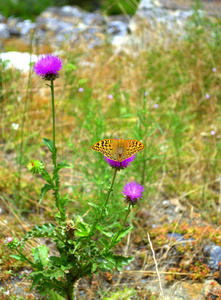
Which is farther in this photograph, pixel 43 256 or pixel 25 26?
pixel 25 26

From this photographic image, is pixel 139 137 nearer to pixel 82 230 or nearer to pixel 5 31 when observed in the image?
pixel 82 230

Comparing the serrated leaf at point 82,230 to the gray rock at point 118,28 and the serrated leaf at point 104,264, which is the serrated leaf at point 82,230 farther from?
the gray rock at point 118,28

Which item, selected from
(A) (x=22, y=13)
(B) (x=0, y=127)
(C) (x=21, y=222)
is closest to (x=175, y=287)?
(C) (x=21, y=222)

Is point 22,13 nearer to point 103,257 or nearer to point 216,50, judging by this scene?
point 216,50

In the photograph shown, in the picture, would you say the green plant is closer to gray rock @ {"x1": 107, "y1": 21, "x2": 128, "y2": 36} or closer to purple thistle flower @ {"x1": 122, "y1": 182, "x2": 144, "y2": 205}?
purple thistle flower @ {"x1": 122, "y1": 182, "x2": 144, "y2": 205}

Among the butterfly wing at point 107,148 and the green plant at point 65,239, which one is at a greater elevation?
the butterfly wing at point 107,148

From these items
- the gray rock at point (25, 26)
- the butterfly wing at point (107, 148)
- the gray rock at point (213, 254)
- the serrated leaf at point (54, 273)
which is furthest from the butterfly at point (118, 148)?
the gray rock at point (25, 26)

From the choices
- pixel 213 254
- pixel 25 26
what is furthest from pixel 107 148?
pixel 25 26
